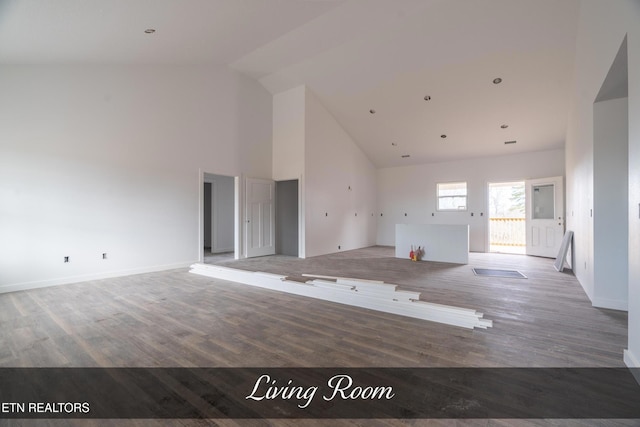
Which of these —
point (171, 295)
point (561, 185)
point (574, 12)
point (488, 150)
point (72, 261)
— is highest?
point (574, 12)

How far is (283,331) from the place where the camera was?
2547 millimetres

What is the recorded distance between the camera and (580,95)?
13.8 feet

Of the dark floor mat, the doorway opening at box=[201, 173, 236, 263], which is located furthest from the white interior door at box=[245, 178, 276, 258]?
the dark floor mat

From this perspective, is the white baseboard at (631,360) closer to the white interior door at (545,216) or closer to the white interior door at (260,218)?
the white interior door at (260,218)

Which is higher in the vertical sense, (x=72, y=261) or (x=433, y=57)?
(x=433, y=57)

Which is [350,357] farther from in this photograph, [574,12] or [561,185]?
[561,185]

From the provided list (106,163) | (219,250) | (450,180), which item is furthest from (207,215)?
(450,180)

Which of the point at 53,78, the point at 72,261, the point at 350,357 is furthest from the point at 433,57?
the point at 72,261

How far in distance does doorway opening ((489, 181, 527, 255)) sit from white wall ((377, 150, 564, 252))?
503mm

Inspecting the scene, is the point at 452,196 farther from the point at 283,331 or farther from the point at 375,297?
the point at 283,331

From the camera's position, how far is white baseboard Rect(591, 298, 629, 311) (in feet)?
10.3

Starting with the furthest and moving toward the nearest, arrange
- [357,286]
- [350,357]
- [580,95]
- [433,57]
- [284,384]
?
1. [433,57]
2. [580,95]
3. [357,286]
4. [350,357]
5. [284,384]

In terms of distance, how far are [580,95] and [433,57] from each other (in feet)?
7.96

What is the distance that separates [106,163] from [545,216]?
9841mm
